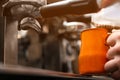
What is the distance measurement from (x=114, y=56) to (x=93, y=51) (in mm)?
34

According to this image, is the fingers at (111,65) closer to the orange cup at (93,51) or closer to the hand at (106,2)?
the orange cup at (93,51)

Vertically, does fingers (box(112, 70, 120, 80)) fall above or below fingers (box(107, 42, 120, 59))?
below

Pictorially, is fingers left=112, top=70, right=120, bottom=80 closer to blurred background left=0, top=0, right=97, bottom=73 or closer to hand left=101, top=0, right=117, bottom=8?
hand left=101, top=0, right=117, bottom=8

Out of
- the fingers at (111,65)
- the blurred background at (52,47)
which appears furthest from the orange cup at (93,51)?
the blurred background at (52,47)

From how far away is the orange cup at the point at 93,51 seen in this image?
0.42 m

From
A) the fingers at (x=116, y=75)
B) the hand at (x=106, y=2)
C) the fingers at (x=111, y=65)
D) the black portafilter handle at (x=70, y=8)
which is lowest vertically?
the fingers at (x=116, y=75)

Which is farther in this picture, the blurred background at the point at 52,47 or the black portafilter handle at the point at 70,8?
the blurred background at the point at 52,47

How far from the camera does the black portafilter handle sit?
0.41 meters

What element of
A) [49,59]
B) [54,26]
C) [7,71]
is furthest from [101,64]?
[49,59]

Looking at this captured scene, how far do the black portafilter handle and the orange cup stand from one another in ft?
0.13

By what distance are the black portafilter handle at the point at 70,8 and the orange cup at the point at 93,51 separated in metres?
0.04

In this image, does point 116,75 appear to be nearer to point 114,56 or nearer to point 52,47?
point 114,56

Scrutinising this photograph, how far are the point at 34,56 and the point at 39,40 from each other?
0.10m

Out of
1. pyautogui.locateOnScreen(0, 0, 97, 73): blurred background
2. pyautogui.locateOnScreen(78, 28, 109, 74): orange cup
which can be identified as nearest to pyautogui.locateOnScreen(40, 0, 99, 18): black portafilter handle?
pyautogui.locateOnScreen(78, 28, 109, 74): orange cup
